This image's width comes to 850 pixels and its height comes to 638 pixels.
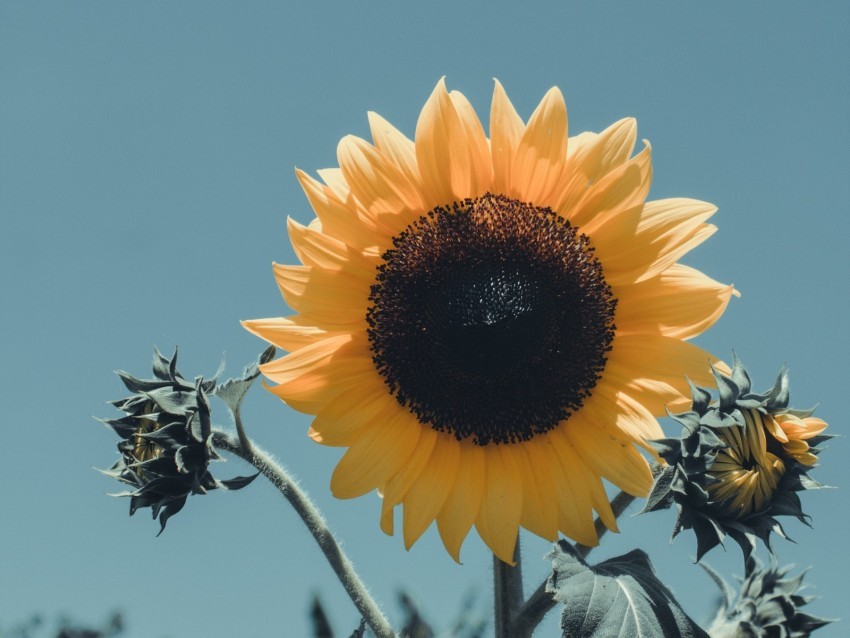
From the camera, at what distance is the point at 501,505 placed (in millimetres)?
4422

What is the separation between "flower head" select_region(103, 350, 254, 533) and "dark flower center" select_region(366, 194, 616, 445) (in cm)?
86

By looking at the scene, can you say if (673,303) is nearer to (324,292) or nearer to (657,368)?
(657,368)

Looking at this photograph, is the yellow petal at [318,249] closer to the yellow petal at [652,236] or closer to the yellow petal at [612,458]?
the yellow petal at [652,236]

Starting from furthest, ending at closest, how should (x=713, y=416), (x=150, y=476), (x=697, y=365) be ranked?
(x=697, y=365)
(x=150, y=476)
(x=713, y=416)

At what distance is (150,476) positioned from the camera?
159 inches

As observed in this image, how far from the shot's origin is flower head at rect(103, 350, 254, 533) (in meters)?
4.03

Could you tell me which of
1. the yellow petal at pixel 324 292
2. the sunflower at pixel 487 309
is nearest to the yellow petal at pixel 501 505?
the sunflower at pixel 487 309

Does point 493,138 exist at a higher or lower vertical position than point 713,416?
higher

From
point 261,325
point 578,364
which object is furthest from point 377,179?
point 578,364

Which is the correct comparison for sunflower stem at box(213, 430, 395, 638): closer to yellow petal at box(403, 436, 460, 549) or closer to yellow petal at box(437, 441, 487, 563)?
yellow petal at box(403, 436, 460, 549)

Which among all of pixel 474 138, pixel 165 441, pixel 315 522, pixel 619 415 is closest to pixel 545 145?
pixel 474 138

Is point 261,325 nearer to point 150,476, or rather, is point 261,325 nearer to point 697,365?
point 150,476

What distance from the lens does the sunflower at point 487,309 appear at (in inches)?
175

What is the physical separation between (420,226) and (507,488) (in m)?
1.18
